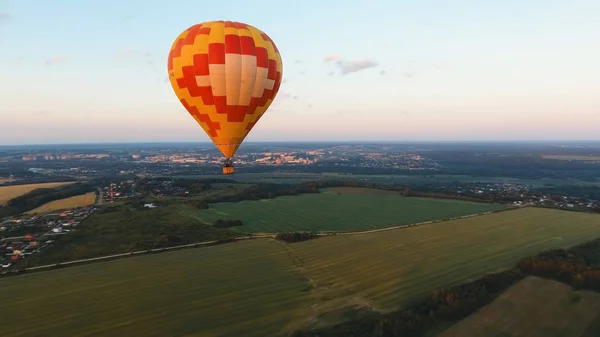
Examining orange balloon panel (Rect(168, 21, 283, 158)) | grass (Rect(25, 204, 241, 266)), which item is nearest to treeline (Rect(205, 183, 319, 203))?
grass (Rect(25, 204, 241, 266))

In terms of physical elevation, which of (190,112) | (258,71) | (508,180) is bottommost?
(508,180)

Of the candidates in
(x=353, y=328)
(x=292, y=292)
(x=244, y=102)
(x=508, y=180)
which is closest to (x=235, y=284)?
Answer: (x=292, y=292)

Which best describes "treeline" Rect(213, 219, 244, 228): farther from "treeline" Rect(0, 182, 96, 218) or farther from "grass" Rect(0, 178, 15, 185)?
"grass" Rect(0, 178, 15, 185)

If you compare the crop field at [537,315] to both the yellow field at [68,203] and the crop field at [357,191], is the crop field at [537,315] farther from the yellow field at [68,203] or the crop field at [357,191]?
the yellow field at [68,203]

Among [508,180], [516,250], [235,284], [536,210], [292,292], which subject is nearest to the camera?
[292,292]

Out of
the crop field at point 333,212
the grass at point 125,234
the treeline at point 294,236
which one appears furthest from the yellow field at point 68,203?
the treeline at point 294,236

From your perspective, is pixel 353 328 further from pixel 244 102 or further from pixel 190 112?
pixel 190 112
